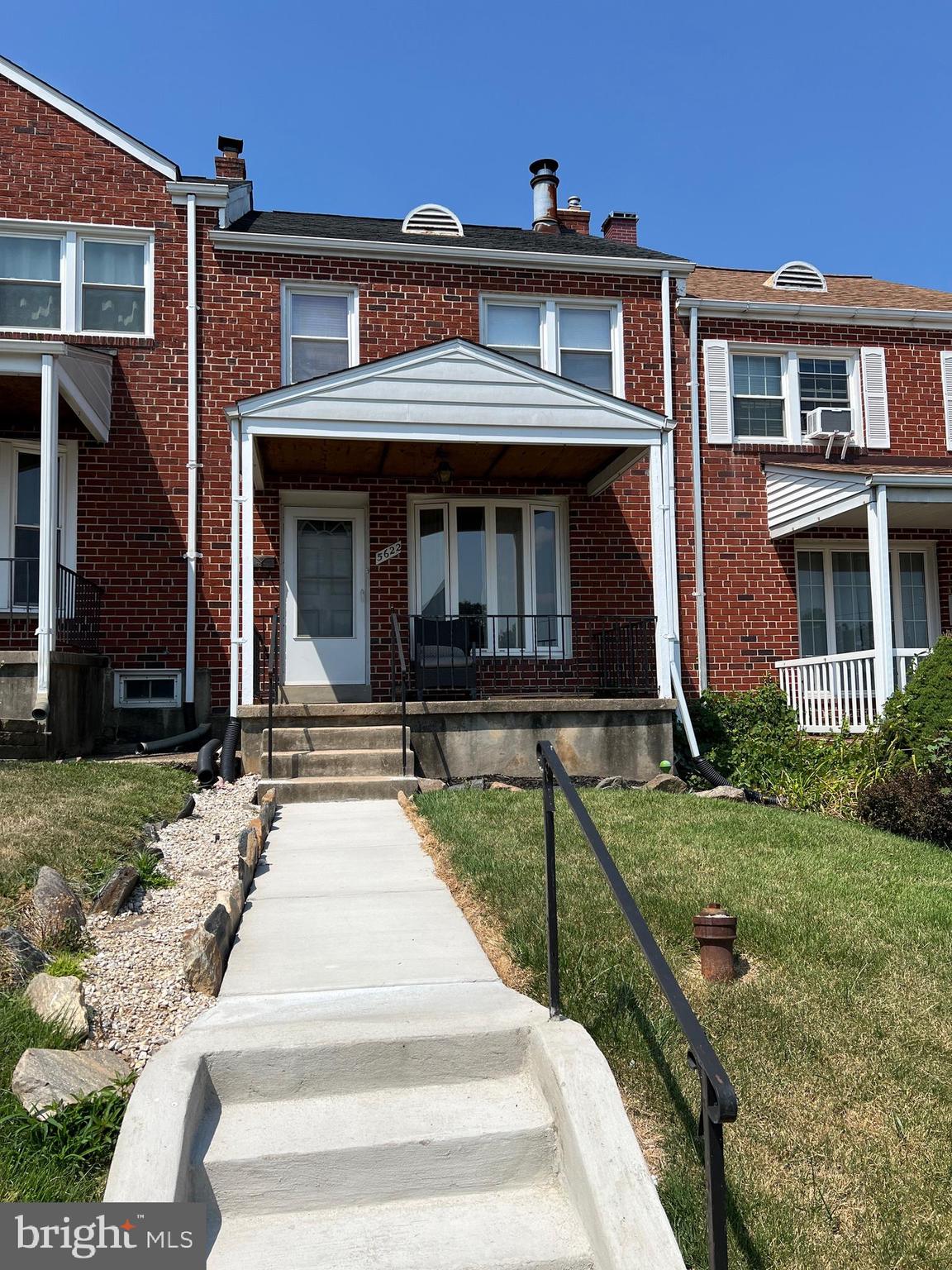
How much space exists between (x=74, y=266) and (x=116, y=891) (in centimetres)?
938

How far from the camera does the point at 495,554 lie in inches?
494

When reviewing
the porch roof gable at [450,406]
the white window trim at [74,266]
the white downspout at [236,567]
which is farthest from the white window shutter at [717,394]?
the white window trim at [74,266]

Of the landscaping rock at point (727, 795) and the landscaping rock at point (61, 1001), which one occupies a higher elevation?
the landscaping rock at point (727, 795)

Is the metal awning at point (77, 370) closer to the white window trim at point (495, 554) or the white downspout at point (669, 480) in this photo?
the white window trim at point (495, 554)

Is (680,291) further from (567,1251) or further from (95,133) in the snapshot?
(567,1251)

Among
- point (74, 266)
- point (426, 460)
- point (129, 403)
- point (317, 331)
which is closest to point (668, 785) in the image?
point (426, 460)

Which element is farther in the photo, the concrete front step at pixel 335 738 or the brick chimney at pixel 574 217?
the brick chimney at pixel 574 217

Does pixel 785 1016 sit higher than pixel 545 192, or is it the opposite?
pixel 545 192

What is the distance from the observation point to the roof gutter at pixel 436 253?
1222 cm

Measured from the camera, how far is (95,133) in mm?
12180

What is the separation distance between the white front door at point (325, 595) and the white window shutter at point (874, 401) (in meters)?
6.97

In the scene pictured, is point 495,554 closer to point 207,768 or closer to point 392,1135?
point 207,768

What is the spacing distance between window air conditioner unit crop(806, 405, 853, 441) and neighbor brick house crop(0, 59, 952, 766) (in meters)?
0.05

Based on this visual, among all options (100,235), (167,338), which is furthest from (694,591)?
(100,235)
